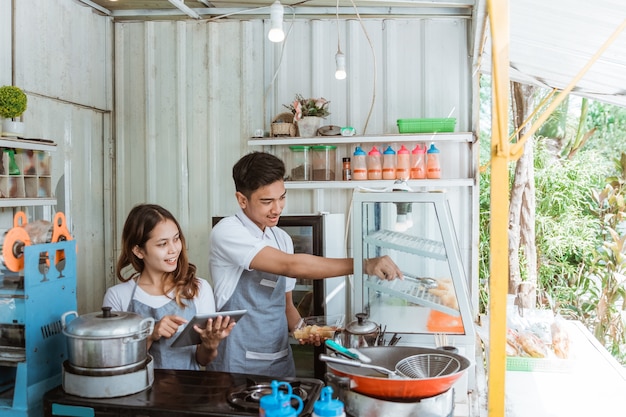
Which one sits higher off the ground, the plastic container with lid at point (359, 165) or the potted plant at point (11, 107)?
the potted plant at point (11, 107)

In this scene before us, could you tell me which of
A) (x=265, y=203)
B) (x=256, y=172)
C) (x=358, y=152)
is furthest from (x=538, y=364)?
(x=256, y=172)

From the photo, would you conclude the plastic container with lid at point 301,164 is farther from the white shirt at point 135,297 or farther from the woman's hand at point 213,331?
the woman's hand at point 213,331

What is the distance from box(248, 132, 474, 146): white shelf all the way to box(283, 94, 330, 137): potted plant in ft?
0.25

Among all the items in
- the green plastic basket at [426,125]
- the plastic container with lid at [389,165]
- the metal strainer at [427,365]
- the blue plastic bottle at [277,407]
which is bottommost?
the blue plastic bottle at [277,407]

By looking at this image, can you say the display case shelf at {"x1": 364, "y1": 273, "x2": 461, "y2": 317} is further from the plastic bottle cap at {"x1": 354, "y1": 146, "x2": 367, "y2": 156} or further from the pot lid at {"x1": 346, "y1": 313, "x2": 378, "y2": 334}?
the plastic bottle cap at {"x1": 354, "y1": 146, "x2": 367, "y2": 156}

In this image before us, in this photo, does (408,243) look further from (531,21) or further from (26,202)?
(26,202)

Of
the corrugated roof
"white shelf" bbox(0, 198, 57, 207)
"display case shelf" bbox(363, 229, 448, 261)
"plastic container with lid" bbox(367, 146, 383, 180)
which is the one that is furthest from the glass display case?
"white shelf" bbox(0, 198, 57, 207)

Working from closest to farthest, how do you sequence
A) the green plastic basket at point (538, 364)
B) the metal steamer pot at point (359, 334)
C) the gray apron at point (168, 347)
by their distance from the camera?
1. the metal steamer pot at point (359, 334)
2. the gray apron at point (168, 347)
3. the green plastic basket at point (538, 364)

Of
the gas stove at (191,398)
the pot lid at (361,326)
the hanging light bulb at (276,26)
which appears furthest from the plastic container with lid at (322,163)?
the gas stove at (191,398)

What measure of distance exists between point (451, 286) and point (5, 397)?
1900 mm

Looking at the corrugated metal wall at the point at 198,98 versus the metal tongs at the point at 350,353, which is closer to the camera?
the metal tongs at the point at 350,353

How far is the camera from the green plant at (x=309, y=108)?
4.72 metres

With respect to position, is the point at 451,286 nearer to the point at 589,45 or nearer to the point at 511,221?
the point at 589,45

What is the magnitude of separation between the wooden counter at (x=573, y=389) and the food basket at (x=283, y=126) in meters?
2.52
